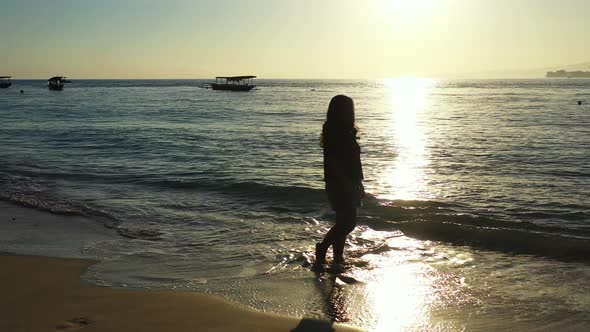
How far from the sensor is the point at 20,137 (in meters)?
24.8

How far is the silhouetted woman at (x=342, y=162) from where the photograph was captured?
5.96 meters

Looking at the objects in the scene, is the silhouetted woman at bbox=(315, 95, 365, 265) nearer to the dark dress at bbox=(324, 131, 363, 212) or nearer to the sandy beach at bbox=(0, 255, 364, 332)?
the dark dress at bbox=(324, 131, 363, 212)

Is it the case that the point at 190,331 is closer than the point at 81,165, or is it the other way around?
the point at 190,331

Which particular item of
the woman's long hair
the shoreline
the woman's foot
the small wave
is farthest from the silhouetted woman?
the small wave

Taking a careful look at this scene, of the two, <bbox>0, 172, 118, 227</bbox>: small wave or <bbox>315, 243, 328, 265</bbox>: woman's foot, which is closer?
<bbox>315, 243, 328, 265</bbox>: woman's foot

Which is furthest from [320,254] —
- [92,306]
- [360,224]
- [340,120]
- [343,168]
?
[92,306]

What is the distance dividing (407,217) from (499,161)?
26.7 ft

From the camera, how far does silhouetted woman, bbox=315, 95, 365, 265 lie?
596 centimetres

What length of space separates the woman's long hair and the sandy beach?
7.22ft

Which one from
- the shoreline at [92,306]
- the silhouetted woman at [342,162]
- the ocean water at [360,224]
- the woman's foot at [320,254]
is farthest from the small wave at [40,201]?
the silhouetted woman at [342,162]

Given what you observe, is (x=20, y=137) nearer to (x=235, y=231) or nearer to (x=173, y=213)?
(x=173, y=213)

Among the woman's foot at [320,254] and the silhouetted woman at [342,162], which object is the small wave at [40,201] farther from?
the silhouetted woman at [342,162]

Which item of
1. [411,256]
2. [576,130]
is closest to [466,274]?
[411,256]

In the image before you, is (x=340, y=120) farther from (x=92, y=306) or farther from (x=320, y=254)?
(x=92, y=306)
